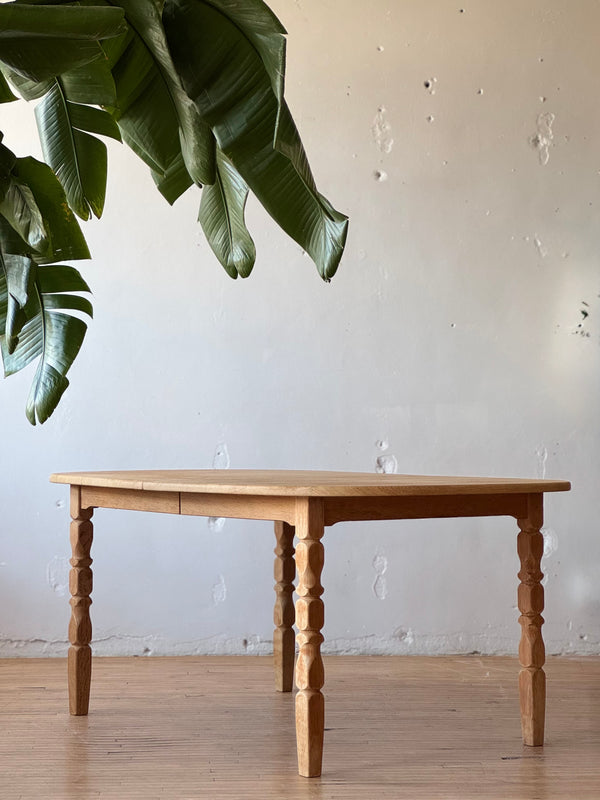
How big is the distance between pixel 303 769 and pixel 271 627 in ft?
4.52

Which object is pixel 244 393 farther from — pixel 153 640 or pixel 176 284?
pixel 153 640

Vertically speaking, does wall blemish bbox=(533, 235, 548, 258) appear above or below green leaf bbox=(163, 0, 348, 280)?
above

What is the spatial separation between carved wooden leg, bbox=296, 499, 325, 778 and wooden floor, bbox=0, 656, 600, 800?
0.22ft

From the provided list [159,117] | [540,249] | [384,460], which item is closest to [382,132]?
[540,249]

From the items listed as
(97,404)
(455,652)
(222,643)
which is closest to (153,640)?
(222,643)

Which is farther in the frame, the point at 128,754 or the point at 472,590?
the point at 472,590

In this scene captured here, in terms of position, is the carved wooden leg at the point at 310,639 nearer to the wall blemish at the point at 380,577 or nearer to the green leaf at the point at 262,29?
the green leaf at the point at 262,29

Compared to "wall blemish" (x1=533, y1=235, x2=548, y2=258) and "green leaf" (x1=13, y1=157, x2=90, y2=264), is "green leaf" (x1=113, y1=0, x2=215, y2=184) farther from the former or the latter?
"wall blemish" (x1=533, y1=235, x2=548, y2=258)

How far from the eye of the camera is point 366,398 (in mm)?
3338

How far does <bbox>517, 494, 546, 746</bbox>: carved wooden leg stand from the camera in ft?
7.11

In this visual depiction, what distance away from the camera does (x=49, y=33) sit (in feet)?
3.38

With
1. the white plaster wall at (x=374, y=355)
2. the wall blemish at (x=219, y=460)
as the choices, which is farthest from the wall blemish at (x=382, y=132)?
the wall blemish at (x=219, y=460)

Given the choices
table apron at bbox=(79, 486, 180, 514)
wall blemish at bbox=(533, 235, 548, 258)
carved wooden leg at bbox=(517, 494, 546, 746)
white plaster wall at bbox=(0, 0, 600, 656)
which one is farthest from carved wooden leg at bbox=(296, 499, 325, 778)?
wall blemish at bbox=(533, 235, 548, 258)

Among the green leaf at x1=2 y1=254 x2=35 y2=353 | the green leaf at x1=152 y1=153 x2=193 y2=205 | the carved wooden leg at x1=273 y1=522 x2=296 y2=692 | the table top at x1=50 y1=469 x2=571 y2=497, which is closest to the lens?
the green leaf at x1=2 y1=254 x2=35 y2=353
